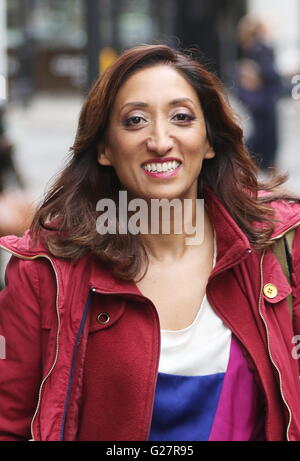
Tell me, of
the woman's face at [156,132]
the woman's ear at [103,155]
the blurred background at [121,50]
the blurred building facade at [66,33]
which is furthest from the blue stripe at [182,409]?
the blurred building facade at [66,33]

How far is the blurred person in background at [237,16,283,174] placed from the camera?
34.5 feet

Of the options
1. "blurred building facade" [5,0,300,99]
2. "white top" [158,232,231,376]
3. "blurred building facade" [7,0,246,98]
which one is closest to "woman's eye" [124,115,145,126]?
"white top" [158,232,231,376]

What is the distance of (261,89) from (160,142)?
8.06m

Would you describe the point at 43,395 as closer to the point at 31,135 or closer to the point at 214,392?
the point at 214,392

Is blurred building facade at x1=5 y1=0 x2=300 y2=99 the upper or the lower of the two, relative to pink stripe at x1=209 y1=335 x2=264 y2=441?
upper

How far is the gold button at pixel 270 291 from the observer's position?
2.69 m

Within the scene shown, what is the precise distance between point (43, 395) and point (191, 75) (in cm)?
100

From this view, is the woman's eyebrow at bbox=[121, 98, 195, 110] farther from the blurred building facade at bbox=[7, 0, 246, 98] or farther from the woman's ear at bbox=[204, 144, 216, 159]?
the blurred building facade at bbox=[7, 0, 246, 98]

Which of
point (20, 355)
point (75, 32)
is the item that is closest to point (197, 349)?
point (20, 355)

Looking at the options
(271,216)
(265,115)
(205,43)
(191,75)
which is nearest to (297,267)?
(271,216)

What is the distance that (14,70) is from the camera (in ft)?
57.7

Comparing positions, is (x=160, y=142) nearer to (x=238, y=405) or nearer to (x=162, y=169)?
(x=162, y=169)

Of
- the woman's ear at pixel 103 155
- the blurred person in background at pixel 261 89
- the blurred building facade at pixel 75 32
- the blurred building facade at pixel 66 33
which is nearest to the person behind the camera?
the woman's ear at pixel 103 155

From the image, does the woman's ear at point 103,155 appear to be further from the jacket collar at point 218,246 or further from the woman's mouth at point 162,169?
the jacket collar at point 218,246
